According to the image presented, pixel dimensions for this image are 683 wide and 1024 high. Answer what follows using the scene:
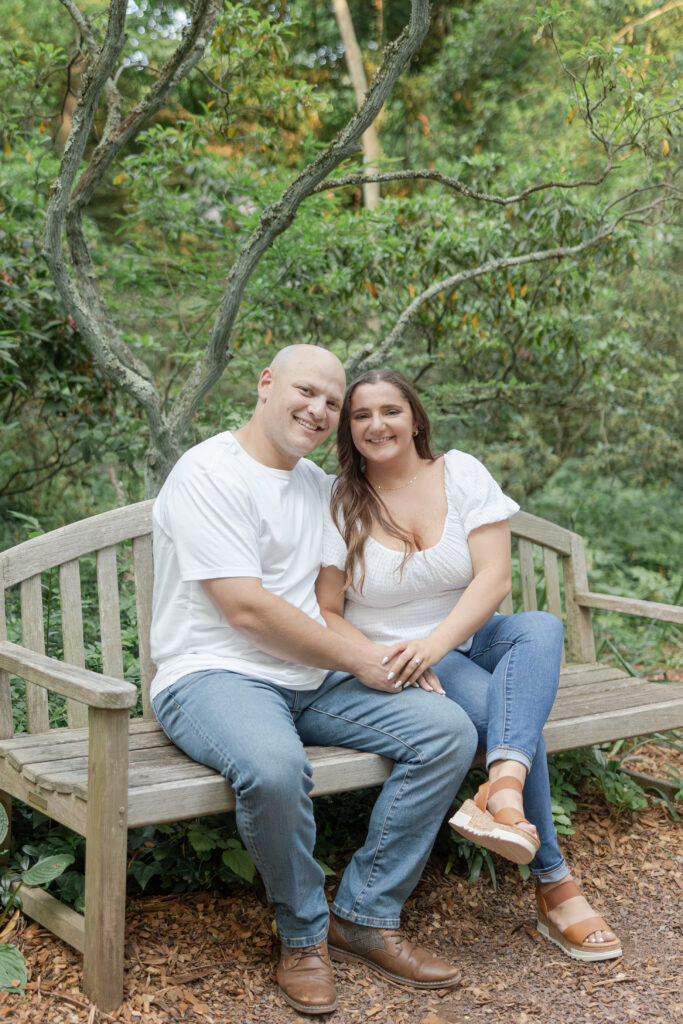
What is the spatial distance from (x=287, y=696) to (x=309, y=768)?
0.33 m

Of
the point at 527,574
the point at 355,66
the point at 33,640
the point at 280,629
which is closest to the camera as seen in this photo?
the point at 280,629

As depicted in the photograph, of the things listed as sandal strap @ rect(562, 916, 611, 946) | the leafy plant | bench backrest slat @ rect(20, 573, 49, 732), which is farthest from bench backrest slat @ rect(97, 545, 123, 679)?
sandal strap @ rect(562, 916, 611, 946)

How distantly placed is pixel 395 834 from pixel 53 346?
308 centimetres

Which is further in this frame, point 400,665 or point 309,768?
point 400,665

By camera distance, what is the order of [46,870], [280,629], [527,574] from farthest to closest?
[527,574], [280,629], [46,870]

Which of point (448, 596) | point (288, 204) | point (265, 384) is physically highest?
point (288, 204)

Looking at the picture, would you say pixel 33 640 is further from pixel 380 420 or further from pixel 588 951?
pixel 588 951

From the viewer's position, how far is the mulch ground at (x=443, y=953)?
92.4 inches

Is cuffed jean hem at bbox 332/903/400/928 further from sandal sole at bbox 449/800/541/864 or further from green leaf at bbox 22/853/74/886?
green leaf at bbox 22/853/74/886

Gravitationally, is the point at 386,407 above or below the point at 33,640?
above

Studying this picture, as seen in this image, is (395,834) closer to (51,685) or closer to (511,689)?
(511,689)

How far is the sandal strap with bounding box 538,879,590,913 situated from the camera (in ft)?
9.05

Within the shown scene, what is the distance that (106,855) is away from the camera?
2.20 meters

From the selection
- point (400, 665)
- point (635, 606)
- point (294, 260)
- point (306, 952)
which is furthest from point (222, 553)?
point (294, 260)
